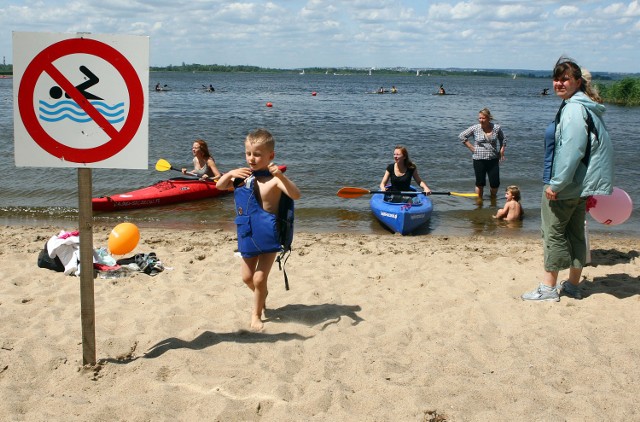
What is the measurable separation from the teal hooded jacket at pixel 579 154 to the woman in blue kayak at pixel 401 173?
444cm

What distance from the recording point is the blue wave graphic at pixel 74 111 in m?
3.53

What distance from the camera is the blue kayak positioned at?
9.05 metres

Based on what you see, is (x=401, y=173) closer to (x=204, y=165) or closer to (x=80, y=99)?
(x=204, y=165)

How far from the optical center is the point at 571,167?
4.88 meters

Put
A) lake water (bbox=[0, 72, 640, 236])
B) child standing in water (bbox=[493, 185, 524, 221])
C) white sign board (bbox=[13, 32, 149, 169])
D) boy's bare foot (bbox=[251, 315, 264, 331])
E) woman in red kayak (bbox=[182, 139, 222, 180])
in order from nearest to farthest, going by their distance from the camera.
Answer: white sign board (bbox=[13, 32, 149, 169])
boy's bare foot (bbox=[251, 315, 264, 331])
child standing in water (bbox=[493, 185, 524, 221])
lake water (bbox=[0, 72, 640, 236])
woman in red kayak (bbox=[182, 139, 222, 180])

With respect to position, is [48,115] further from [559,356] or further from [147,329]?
[559,356]

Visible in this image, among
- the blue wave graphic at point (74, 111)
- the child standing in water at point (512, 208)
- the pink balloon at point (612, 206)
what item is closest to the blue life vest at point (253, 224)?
the blue wave graphic at point (74, 111)

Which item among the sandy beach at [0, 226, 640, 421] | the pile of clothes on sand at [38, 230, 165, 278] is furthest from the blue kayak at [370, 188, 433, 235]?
Answer: the pile of clothes on sand at [38, 230, 165, 278]

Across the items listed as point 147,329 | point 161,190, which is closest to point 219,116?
point 161,190

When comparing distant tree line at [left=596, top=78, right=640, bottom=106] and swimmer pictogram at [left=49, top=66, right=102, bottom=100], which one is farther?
distant tree line at [left=596, top=78, right=640, bottom=106]

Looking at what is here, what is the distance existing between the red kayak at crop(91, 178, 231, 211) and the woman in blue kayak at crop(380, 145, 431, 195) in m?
3.30

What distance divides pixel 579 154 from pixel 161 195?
7.73 metres

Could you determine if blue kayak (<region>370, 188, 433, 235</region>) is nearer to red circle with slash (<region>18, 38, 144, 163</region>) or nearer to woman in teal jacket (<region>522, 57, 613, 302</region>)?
woman in teal jacket (<region>522, 57, 613, 302</region>)

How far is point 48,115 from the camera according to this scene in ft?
11.6
